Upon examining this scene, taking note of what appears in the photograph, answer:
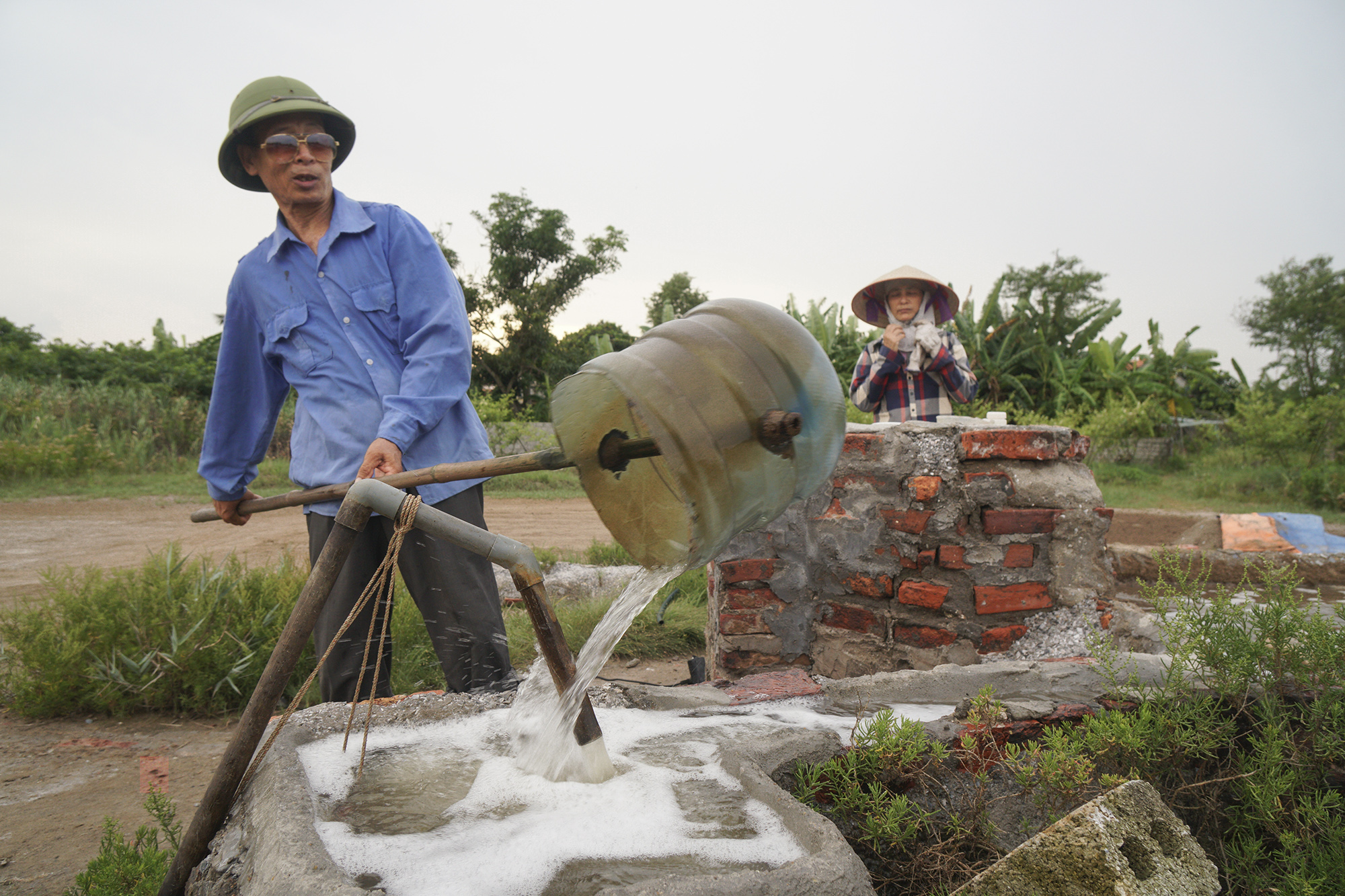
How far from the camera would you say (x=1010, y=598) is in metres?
2.96

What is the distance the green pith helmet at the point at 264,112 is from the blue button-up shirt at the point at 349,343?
223 millimetres

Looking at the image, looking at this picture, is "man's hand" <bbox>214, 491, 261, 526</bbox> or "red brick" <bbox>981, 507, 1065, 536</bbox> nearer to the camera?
"man's hand" <bbox>214, 491, 261, 526</bbox>

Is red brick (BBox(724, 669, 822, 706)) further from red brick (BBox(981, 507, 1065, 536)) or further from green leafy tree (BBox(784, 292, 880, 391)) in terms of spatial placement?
green leafy tree (BBox(784, 292, 880, 391))

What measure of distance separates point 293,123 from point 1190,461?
13.2 metres

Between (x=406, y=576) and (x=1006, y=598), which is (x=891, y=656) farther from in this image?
(x=406, y=576)

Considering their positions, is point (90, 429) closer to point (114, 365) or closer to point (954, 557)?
point (114, 365)

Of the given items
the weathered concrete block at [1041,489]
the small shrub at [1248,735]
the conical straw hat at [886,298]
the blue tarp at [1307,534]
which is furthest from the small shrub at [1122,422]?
the small shrub at [1248,735]

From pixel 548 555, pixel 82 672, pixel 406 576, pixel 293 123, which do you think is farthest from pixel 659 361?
pixel 548 555

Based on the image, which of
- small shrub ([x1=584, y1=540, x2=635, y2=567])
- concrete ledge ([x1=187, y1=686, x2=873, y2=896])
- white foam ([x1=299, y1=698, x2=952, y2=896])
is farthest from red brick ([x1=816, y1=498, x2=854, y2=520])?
small shrub ([x1=584, y1=540, x2=635, y2=567])

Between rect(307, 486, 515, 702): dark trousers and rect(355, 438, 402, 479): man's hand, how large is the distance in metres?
0.23

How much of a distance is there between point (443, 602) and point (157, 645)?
173 centimetres

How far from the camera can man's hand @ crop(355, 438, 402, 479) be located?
6.31 feet

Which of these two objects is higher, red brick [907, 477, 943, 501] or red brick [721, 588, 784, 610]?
red brick [907, 477, 943, 501]

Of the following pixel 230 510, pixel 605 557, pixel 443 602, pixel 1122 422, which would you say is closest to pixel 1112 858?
pixel 443 602
